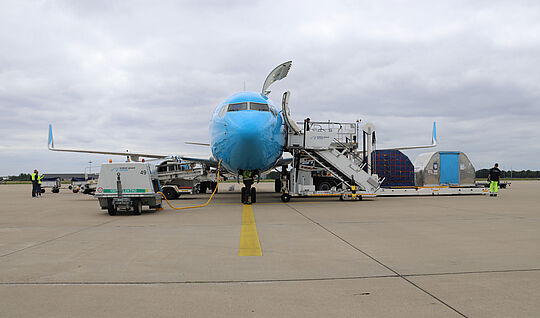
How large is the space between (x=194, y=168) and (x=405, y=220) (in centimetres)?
1133

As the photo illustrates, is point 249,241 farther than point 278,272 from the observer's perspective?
Yes

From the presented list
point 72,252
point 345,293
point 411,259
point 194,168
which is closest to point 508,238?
point 411,259

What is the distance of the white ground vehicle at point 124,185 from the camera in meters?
11.6

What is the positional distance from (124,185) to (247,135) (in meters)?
4.02

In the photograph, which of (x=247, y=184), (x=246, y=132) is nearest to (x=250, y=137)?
(x=246, y=132)

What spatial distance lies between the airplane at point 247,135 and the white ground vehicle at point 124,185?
282cm

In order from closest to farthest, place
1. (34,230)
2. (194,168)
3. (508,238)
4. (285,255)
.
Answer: (285,255) < (508,238) < (34,230) < (194,168)

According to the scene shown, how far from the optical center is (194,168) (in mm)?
18422

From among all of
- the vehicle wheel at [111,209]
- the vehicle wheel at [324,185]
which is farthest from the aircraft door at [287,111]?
the vehicle wheel at [111,209]

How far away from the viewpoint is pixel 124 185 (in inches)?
460

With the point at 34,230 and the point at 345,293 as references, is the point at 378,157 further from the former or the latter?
the point at 345,293

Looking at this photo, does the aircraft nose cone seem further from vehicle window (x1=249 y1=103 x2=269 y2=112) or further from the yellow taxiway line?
the yellow taxiway line

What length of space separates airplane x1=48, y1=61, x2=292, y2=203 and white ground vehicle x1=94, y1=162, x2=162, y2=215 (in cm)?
282

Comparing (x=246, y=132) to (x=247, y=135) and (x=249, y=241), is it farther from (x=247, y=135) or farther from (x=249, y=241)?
(x=249, y=241)
